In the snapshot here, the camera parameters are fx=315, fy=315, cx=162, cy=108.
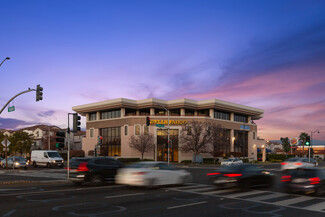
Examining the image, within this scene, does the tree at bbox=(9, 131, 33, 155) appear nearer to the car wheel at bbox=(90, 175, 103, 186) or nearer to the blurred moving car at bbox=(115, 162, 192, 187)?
the car wheel at bbox=(90, 175, 103, 186)

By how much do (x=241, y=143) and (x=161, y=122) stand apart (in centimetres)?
2346

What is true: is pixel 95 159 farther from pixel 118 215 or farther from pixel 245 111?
pixel 245 111

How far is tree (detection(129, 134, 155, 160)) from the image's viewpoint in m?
62.9

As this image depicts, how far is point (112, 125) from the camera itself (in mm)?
71875

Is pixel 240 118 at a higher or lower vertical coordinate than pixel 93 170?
higher

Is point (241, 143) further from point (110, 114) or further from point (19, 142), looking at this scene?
point (19, 142)

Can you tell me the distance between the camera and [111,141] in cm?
7219

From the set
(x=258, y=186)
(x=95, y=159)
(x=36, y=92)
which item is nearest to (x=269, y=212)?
(x=258, y=186)

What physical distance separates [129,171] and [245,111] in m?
66.0

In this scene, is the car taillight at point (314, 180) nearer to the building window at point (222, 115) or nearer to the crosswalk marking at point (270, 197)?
the crosswalk marking at point (270, 197)

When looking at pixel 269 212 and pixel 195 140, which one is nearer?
pixel 269 212

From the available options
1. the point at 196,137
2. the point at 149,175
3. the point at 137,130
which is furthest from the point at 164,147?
the point at 149,175

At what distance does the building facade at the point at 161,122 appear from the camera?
221ft

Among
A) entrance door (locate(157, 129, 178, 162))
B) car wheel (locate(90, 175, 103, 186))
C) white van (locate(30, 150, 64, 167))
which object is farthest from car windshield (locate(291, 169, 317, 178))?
entrance door (locate(157, 129, 178, 162))
